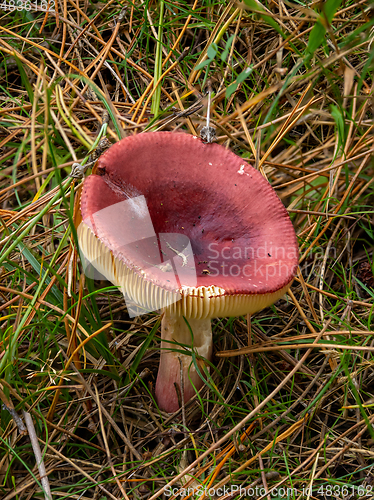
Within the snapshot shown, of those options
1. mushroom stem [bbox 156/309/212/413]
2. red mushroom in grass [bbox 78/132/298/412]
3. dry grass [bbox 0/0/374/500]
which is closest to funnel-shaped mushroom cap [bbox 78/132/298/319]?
red mushroom in grass [bbox 78/132/298/412]

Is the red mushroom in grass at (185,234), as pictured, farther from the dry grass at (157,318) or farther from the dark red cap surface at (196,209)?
the dry grass at (157,318)

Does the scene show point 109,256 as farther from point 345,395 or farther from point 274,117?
point 274,117

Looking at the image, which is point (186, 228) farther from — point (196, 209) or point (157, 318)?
point (157, 318)

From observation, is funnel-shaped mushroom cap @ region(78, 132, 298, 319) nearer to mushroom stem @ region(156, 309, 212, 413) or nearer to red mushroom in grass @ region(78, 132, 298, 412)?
red mushroom in grass @ region(78, 132, 298, 412)

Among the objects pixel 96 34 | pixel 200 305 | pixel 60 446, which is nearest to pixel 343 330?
pixel 200 305

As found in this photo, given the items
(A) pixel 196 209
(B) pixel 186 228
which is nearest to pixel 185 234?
(B) pixel 186 228

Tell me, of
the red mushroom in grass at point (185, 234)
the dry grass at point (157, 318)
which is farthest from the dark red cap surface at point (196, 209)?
the dry grass at point (157, 318)
